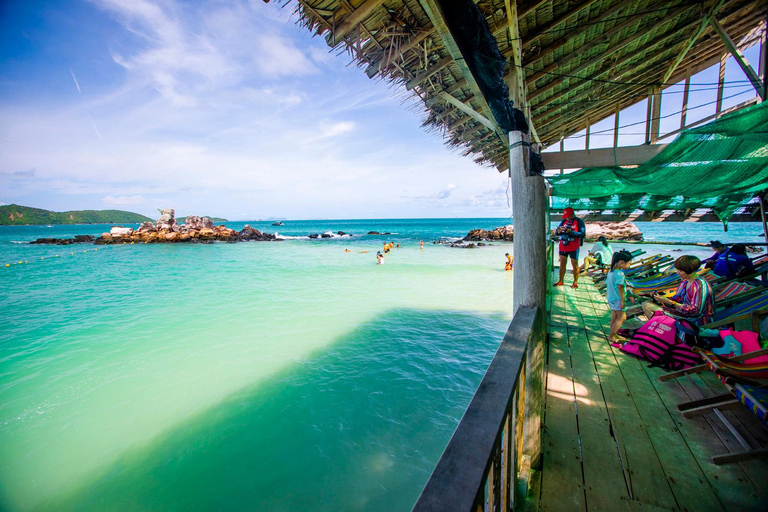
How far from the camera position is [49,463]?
3596 millimetres

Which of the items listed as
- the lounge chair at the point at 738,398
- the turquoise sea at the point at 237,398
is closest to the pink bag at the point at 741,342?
the lounge chair at the point at 738,398

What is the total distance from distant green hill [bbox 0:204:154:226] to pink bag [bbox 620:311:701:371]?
14437 cm

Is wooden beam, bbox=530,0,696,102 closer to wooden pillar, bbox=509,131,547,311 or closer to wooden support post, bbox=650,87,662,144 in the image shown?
wooden support post, bbox=650,87,662,144

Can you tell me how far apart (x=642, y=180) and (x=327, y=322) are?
6.70 meters

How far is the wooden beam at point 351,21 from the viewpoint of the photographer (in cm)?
226

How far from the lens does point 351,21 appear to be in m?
2.47

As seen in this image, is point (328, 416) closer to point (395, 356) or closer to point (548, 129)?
point (395, 356)

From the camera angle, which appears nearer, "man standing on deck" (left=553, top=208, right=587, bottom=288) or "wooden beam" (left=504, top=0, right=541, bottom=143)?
"wooden beam" (left=504, top=0, right=541, bottom=143)

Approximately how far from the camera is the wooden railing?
83 cm

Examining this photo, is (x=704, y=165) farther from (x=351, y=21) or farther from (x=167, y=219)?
(x=167, y=219)

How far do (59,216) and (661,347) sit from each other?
189 m

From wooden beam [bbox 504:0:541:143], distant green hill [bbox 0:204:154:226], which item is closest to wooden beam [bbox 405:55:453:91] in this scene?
wooden beam [bbox 504:0:541:143]

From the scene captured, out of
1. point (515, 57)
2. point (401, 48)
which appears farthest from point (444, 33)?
point (515, 57)

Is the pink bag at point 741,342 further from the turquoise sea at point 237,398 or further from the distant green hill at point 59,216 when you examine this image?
the distant green hill at point 59,216
